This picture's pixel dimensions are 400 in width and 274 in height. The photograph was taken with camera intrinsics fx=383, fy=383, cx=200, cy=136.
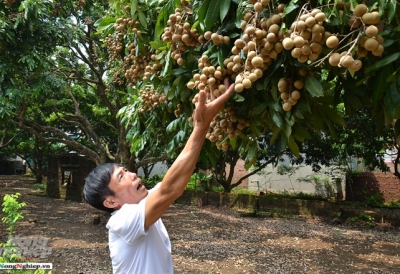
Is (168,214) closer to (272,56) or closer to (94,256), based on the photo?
(94,256)

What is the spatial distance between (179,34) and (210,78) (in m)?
0.26

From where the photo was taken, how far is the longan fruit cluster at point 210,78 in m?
1.16

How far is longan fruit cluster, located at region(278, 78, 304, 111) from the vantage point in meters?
1.07

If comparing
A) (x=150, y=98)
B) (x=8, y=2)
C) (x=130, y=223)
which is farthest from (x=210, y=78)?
(x=8, y=2)

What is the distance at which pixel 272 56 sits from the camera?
1.03 m

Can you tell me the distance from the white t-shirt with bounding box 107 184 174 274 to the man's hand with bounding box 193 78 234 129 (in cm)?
36

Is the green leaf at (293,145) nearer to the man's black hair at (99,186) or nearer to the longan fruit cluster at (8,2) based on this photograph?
the man's black hair at (99,186)

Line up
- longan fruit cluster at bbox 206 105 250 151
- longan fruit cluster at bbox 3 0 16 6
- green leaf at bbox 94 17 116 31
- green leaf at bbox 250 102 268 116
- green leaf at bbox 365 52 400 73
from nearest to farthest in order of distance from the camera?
green leaf at bbox 365 52 400 73 → green leaf at bbox 250 102 268 116 → longan fruit cluster at bbox 206 105 250 151 → green leaf at bbox 94 17 116 31 → longan fruit cluster at bbox 3 0 16 6

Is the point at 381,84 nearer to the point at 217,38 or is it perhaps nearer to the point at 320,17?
the point at 320,17

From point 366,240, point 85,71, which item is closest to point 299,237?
point 366,240

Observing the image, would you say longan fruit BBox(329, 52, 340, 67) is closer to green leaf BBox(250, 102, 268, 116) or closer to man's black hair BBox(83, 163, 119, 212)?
green leaf BBox(250, 102, 268, 116)

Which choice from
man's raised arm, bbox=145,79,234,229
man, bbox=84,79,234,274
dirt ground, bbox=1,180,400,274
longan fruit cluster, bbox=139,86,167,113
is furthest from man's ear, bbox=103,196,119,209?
dirt ground, bbox=1,180,400,274

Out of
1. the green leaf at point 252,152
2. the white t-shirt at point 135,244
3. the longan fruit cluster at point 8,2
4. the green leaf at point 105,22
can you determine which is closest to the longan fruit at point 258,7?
the green leaf at point 252,152

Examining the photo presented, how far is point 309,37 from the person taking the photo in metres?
0.93
